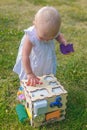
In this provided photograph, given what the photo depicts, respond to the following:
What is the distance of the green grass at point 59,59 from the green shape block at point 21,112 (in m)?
0.06

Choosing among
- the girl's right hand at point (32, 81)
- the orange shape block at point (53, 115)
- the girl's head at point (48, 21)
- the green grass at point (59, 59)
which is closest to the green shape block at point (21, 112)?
the green grass at point (59, 59)

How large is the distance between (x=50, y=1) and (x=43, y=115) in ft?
14.5

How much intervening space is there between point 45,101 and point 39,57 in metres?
0.60

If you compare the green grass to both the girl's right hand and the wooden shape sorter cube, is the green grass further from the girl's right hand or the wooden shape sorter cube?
the girl's right hand

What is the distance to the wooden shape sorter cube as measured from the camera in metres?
3.05

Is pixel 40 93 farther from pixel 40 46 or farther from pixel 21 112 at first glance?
pixel 40 46

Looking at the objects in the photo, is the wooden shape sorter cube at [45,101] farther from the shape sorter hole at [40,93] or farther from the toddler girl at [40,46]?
the toddler girl at [40,46]

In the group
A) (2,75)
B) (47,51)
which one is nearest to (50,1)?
(2,75)

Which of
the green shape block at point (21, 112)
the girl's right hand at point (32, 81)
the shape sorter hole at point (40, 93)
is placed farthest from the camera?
the green shape block at point (21, 112)

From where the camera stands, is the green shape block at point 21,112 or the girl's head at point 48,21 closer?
the girl's head at point 48,21

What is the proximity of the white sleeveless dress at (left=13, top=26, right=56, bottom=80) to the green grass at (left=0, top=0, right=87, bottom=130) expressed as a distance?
40cm

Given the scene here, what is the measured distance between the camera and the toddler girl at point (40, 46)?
302 centimetres

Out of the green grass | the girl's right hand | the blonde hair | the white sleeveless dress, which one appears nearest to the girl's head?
the blonde hair

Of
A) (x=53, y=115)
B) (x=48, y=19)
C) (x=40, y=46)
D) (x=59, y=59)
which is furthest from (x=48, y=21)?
(x=59, y=59)
